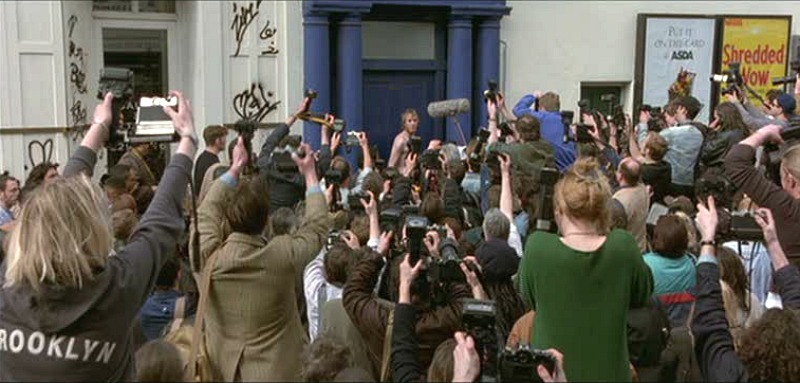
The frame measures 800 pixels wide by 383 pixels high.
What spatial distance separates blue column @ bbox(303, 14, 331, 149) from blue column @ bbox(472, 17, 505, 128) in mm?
2214

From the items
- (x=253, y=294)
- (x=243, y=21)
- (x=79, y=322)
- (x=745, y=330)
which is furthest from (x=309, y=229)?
(x=243, y=21)

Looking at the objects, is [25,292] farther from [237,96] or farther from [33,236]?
[237,96]

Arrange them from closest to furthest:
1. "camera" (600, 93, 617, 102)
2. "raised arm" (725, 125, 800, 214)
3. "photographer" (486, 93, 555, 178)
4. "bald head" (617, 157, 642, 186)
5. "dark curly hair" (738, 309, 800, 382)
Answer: "dark curly hair" (738, 309, 800, 382), "raised arm" (725, 125, 800, 214), "bald head" (617, 157, 642, 186), "photographer" (486, 93, 555, 178), "camera" (600, 93, 617, 102)

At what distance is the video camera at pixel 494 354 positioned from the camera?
3053mm

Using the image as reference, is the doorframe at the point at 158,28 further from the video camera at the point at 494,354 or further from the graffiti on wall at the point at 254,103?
the video camera at the point at 494,354

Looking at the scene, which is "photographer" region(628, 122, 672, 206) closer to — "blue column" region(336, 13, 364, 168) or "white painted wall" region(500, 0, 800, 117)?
"blue column" region(336, 13, 364, 168)

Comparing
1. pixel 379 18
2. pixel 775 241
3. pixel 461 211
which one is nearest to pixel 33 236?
pixel 775 241

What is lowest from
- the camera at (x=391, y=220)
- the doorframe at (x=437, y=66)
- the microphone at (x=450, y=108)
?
the camera at (x=391, y=220)

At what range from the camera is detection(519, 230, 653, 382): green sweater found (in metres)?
3.40

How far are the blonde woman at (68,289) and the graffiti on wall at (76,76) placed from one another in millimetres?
8159

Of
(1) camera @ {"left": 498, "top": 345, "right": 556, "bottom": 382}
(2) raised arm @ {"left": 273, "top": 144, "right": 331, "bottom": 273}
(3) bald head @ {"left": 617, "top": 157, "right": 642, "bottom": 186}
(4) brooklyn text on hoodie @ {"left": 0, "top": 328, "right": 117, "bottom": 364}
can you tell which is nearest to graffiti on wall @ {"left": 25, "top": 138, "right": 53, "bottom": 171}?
(3) bald head @ {"left": 617, "top": 157, "right": 642, "bottom": 186}

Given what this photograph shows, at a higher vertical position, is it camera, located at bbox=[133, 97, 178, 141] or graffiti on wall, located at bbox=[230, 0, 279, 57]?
graffiti on wall, located at bbox=[230, 0, 279, 57]

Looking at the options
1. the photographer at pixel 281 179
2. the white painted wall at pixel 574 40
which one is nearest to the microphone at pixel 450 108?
the white painted wall at pixel 574 40

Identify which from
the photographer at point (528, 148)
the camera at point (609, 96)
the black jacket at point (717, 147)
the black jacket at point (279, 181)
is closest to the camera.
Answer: the black jacket at point (279, 181)
